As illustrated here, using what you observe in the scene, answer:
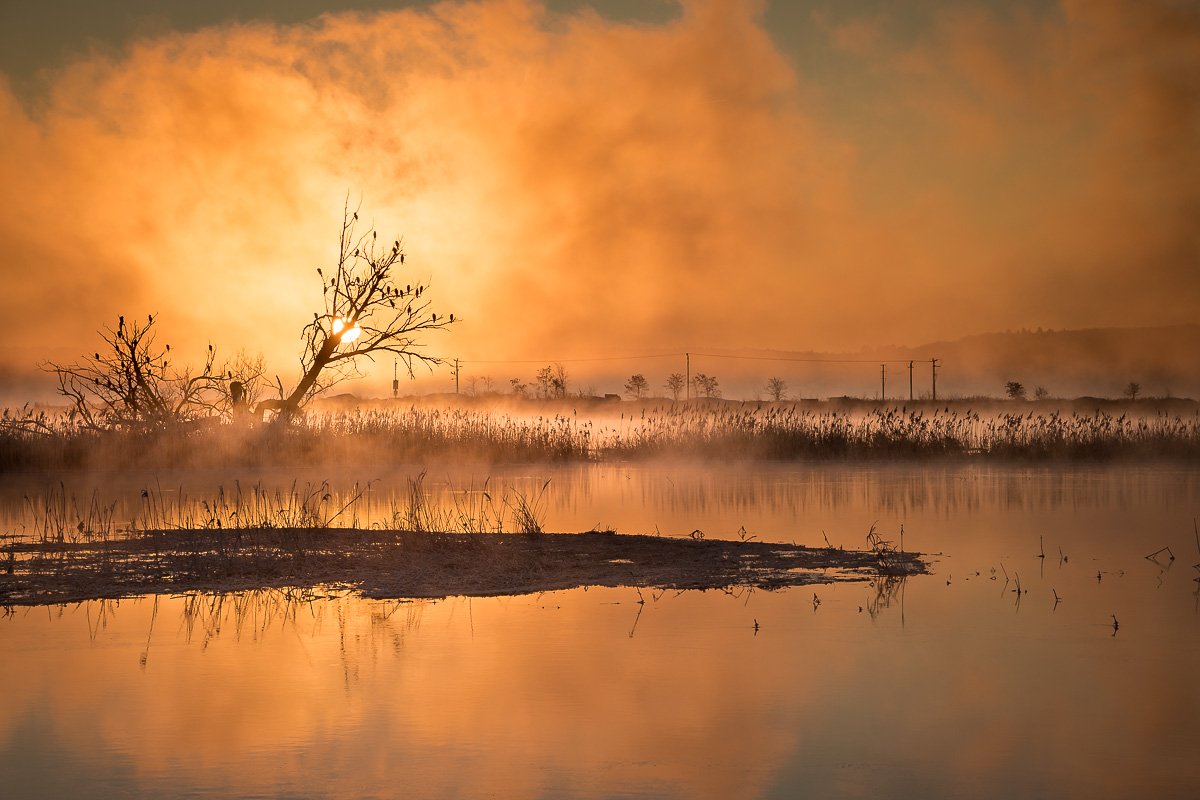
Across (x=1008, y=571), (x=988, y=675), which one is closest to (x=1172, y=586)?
(x=1008, y=571)

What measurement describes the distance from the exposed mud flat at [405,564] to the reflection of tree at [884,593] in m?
0.21

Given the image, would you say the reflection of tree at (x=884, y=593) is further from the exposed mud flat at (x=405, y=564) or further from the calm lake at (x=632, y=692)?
the exposed mud flat at (x=405, y=564)

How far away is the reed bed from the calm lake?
17.9 meters

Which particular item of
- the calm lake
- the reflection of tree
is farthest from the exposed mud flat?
the calm lake

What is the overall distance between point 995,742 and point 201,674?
4.76 meters

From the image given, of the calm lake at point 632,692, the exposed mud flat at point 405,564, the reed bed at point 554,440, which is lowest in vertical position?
the calm lake at point 632,692

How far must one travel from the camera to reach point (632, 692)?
21.5 ft

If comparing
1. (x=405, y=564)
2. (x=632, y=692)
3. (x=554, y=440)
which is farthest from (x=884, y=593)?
(x=554, y=440)

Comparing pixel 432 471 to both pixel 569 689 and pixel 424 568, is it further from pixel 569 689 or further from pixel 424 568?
pixel 569 689

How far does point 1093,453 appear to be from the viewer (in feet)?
96.6

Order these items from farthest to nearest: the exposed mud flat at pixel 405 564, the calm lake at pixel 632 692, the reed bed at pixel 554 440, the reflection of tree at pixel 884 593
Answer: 1. the reed bed at pixel 554 440
2. the exposed mud flat at pixel 405 564
3. the reflection of tree at pixel 884 593
4. the calm lake at pixel 632 692

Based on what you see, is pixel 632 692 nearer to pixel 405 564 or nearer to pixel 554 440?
pixel 405 564

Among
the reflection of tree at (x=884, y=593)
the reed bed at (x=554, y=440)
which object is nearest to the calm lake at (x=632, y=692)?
the reflection of tree at (x=884, y=593)

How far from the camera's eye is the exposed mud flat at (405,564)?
1016 centimetres
